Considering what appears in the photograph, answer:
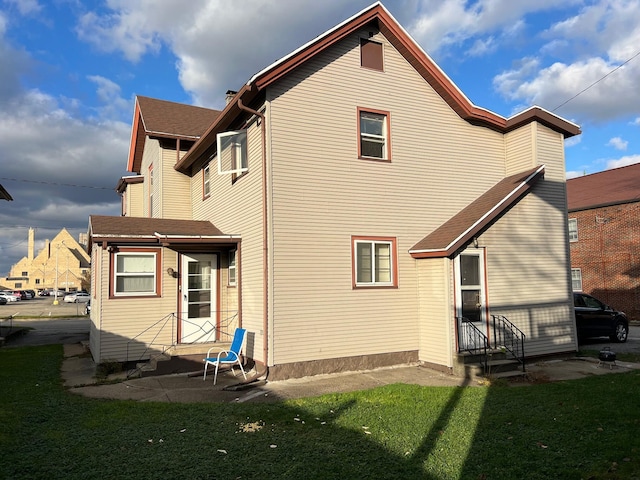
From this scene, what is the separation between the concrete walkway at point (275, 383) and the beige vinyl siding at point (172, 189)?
6005 millimetres

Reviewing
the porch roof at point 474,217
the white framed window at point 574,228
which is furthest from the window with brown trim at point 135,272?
the white framed window at point 574,228

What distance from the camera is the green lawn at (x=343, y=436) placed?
201 inches

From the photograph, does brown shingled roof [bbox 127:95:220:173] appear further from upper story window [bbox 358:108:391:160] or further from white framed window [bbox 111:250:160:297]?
upper story window [bbox 358:108:391:160]

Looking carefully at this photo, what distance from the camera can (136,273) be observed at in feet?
40.2

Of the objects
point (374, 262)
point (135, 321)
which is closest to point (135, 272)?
point (135, 321)

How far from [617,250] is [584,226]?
2.23 metres

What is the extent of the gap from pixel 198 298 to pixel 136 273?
66.4 inches

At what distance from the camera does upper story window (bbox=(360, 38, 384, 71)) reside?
1162 cm

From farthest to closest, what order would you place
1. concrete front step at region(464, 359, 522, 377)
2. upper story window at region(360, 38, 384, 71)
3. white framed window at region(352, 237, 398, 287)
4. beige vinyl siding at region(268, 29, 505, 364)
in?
upper story window at region(360, 38, 384, 71) → white framed window at region(352, 237, 398, 287) → beige vinyl siding at region(268, 29, 505, 364) → concrete front step at region(464, 359, 522, 377)

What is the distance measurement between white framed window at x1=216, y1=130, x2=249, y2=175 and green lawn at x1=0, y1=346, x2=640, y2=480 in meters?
5.86

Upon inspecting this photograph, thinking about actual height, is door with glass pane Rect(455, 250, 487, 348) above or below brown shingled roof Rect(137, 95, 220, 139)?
below

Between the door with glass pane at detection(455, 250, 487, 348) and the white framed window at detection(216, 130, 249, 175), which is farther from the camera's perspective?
the white framed window at detection(216, 130, 249, 175)

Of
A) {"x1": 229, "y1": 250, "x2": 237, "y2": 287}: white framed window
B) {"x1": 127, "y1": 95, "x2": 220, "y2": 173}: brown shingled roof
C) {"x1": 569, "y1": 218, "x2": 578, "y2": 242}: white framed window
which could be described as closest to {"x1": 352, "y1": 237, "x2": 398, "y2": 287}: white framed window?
{"x1": 229, "y1": 250, "x2": 237, "y2": 287}: white framed window

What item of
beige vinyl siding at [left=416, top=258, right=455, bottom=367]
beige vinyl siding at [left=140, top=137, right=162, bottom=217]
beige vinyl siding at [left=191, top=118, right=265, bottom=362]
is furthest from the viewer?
beige vinyl siding at [left=140, top=137, right=162, bottom=217]
